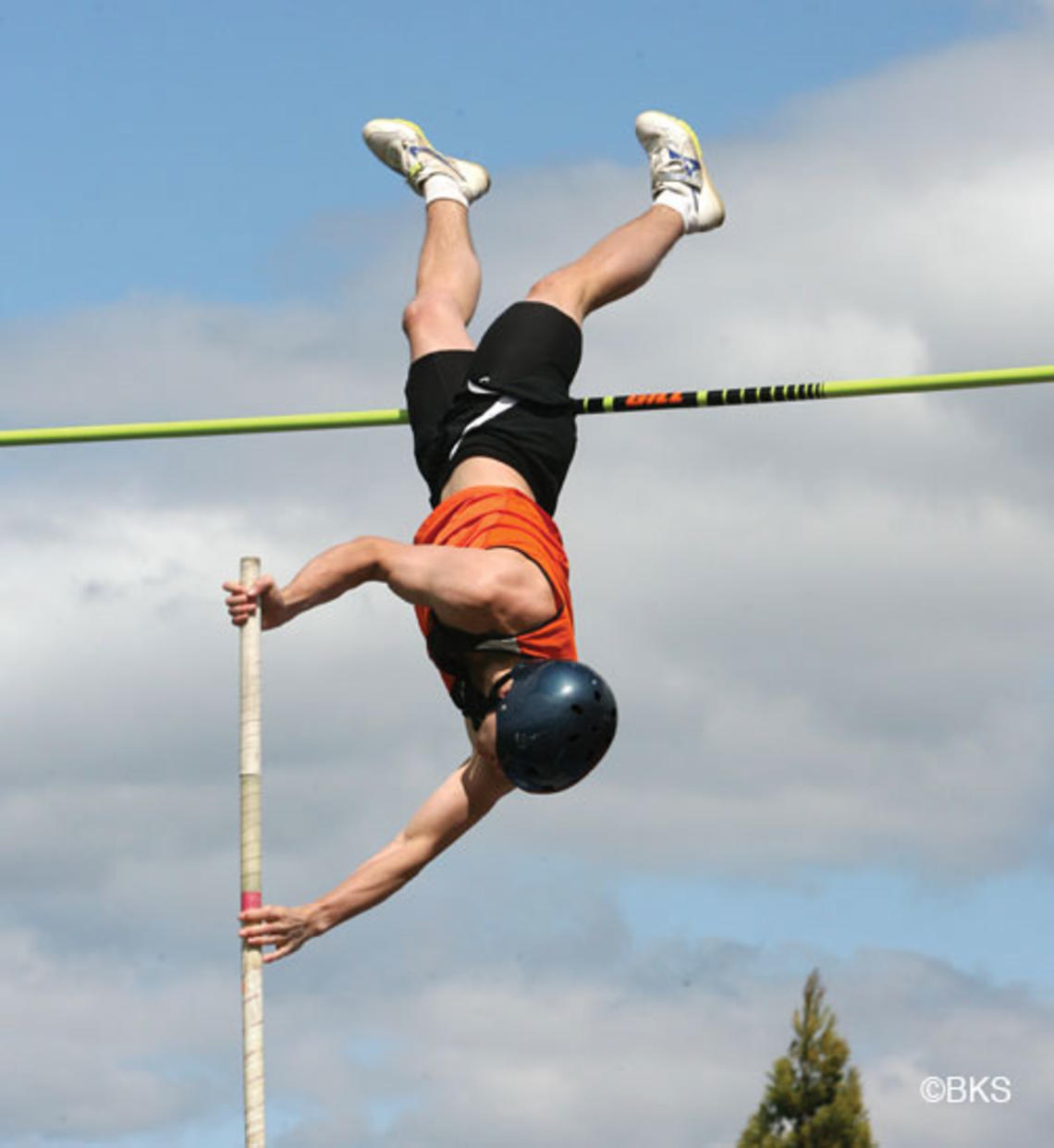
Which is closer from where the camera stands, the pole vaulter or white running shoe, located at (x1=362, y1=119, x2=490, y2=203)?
the pole vaulter

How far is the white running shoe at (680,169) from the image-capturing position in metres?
13.8

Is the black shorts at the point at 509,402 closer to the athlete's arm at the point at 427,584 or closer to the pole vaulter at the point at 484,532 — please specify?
the pole vaulter at the point at 484,532

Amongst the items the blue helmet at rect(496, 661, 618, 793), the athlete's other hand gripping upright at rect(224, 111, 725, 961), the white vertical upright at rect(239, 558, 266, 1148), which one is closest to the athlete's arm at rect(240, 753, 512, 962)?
the athlete's other hand gripping upright at rect(224, 111, 725, 961)

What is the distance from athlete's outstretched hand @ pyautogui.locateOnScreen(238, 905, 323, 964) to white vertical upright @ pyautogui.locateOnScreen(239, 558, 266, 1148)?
89mm

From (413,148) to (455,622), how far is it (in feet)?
12.7

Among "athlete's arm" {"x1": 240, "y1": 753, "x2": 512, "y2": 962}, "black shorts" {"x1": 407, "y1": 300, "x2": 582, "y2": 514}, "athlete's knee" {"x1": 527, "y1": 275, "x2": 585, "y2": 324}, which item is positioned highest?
"athlete's knee" {"x1": 527, "y1": 275, "x2": 585, "y2": 324}

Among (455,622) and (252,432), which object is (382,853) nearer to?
(455,622)

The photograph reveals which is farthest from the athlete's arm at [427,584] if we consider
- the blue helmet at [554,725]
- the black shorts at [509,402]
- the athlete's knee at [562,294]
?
the athlete's knee at [562,294]

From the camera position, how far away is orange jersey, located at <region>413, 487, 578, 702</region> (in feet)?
37.9

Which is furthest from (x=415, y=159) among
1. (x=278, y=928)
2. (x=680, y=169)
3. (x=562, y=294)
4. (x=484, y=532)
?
(x=278, y=928)

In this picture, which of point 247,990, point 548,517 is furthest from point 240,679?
point 548,517

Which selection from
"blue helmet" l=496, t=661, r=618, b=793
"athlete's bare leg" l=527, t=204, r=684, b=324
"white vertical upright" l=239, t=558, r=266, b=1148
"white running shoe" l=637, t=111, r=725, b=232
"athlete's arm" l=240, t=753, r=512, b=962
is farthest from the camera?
"white running shoe" l=637, t=111, r=725, b=232

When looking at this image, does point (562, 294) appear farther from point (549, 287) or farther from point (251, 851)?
point (251, 851)

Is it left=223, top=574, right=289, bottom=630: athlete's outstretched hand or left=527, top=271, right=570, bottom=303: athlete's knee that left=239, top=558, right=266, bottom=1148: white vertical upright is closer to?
left=223, top=574, right=289, bottom=630: athlete's outstretched hand
